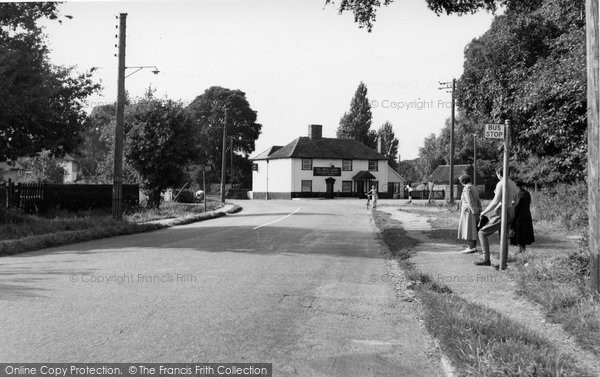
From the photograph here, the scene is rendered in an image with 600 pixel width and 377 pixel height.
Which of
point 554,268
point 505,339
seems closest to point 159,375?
point 505,339

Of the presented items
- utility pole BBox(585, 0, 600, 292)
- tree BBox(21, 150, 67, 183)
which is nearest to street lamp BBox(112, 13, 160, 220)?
utility pole BBox(585, 0, 600, 292)

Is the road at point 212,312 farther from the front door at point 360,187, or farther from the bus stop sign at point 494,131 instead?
the front door at point 360,187

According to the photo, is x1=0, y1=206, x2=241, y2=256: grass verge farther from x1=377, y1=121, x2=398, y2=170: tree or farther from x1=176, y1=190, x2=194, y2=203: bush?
x1=377, y1=121, x2=398, y2=170: tree

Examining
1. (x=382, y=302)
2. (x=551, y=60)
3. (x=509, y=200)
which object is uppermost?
(x=551, y=60)

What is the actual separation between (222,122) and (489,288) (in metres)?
71.4

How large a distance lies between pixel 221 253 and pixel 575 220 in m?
11.8

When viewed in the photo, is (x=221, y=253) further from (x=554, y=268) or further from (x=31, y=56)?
(x=31, y=56)

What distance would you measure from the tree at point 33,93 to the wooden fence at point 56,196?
1.72 m

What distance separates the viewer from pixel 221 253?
12.4 meters

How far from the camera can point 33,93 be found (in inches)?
697

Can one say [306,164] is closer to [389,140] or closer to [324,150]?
[324,150]

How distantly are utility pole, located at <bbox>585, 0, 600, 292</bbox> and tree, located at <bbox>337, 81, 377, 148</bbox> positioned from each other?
86882 mm

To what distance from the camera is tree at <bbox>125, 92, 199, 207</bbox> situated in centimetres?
3188

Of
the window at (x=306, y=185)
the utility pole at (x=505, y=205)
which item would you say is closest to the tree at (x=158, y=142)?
the utility pole at (x=505, y=205)
